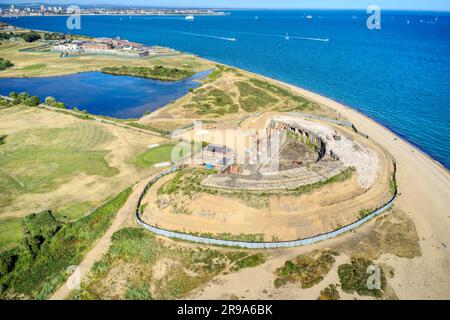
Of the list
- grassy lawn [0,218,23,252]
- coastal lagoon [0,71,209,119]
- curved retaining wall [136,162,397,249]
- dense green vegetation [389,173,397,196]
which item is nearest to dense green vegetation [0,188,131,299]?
grassy lawn [0,218,23,252]

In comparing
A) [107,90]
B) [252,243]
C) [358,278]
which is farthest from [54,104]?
[358,278]

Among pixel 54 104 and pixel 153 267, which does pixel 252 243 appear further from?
pixel 54 104

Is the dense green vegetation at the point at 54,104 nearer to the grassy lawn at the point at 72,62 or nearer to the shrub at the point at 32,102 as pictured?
the shrub at the point at 32,102

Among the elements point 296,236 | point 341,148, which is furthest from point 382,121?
point 296,236

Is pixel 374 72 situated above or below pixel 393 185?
above

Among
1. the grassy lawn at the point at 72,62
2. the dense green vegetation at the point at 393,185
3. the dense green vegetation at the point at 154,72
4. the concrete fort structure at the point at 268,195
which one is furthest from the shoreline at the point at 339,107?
the grassy lawn at the point at 72,62

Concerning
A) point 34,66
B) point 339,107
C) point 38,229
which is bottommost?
point 38,229

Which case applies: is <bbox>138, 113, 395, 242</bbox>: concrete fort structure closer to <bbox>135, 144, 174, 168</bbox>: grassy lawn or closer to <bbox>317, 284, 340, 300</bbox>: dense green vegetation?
<bbox>317, 284, 340, 300</bbox>: dense green vegetation
